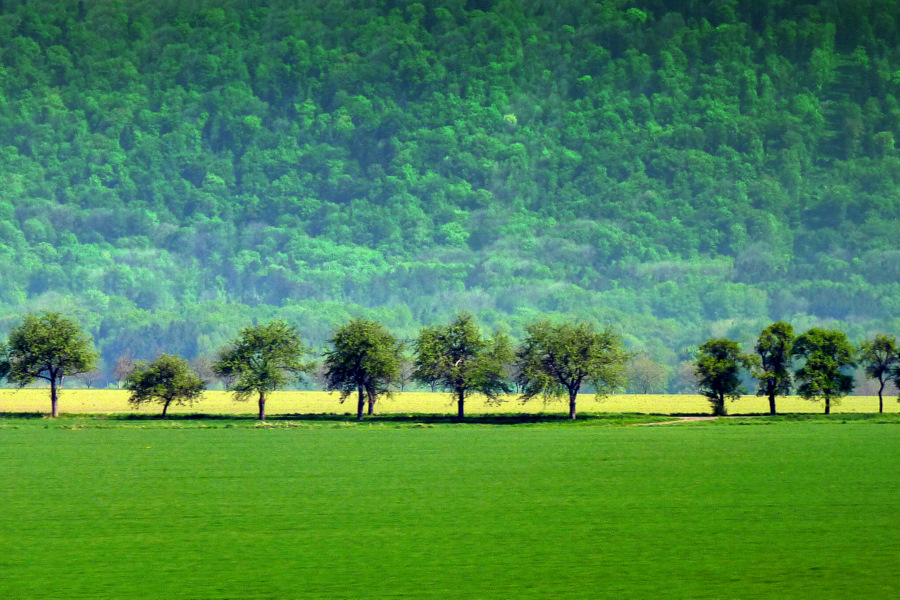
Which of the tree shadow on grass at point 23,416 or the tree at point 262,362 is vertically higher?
the tree at point 262,362

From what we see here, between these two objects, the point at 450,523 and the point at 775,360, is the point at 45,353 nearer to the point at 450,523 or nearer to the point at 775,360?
the point at 775,360

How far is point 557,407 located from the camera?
171 meters

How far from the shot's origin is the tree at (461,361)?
12262 centimetres

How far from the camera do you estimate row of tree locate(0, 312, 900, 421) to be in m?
118

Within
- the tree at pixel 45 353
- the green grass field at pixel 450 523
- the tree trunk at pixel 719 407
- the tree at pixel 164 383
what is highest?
the tree at pixel 45 353

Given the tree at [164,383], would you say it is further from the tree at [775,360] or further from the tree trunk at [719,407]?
the tree at [775,360]

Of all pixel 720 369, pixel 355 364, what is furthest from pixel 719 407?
pixel 355 364

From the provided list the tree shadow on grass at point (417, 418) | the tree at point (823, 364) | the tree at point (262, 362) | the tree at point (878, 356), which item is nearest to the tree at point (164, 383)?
the tree shadow on grass at point (417, 418)

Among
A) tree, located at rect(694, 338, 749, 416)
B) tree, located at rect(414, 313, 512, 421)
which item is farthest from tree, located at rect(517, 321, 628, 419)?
tree, located at rect(694, 338, 749, 416)

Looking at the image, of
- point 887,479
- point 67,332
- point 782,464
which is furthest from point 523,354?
point 887,479

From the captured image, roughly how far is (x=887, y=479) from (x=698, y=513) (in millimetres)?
15151

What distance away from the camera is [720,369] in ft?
384

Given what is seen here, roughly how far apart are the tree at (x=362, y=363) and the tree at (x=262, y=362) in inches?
127

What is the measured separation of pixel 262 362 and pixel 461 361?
20598 millimetres
